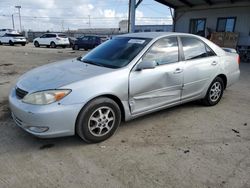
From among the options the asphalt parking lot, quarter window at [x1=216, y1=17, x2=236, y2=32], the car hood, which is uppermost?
quarter window at [x1=216, y1=17, x2=236, y2=32]

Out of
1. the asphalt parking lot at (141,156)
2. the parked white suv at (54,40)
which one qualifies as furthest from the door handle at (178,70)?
the parked white suv at (54,40)

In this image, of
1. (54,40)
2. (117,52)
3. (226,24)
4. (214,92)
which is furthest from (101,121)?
(54,40)

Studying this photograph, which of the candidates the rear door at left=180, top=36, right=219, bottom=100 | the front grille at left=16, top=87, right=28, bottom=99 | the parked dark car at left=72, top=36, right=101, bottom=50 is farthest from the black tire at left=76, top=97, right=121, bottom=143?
the parked dark car at left=72, top=36, right=101, bottom=50

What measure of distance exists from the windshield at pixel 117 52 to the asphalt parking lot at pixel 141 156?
1.13 meters

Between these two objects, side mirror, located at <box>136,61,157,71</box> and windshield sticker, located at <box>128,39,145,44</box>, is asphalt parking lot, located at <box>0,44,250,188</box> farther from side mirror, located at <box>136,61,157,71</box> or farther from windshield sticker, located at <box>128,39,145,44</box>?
windshield sticker, located at <box>128,39,145,44</box>

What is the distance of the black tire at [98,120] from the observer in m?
3.05

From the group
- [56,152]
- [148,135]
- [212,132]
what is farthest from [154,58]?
[56,152]

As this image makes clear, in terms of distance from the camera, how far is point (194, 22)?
57.2 feet

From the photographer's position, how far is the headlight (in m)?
2.87

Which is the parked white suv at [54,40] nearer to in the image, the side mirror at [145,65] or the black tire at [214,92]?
the black tire at [214,92]

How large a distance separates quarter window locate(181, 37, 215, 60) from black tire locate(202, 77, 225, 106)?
2.01 ft

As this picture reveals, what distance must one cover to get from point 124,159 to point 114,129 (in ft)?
2.03

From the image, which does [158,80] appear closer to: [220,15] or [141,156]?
[141,156]

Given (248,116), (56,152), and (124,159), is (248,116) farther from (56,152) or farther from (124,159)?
(56,152)
